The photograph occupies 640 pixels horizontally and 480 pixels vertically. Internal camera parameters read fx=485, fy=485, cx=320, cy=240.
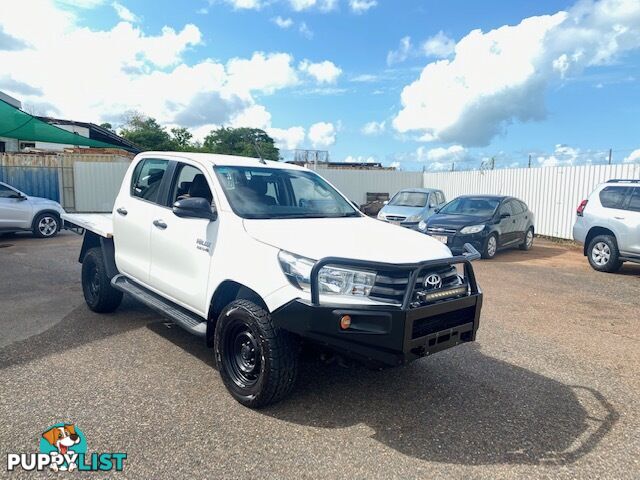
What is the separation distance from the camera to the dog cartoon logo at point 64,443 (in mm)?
2848

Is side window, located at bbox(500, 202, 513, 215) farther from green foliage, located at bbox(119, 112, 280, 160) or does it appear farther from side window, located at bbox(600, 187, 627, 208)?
green foliage, located at bbox(119, 112, 280, 160)

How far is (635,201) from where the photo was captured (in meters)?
9.16

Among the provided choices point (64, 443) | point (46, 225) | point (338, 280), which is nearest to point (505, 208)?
point (338, 280)

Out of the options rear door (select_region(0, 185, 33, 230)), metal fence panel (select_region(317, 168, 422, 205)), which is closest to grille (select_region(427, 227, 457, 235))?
rear door (select_region(0, 185, 33, 230))

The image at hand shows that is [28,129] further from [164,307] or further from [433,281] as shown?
[433,281]

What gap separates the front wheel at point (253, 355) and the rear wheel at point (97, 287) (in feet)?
8.17

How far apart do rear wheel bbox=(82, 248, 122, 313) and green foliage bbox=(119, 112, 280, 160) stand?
36779mm

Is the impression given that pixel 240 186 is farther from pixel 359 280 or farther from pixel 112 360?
pixel 112 360

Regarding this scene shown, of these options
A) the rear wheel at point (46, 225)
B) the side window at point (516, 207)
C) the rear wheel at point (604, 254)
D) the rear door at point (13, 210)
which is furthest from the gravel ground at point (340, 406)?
the rear wheel at point (46, 225)

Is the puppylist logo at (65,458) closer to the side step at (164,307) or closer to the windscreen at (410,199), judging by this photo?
the side step at (164,307)

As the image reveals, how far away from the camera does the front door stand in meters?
3.99

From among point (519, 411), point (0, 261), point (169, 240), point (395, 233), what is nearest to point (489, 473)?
point (519, 411)

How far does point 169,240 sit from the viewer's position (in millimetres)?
4430

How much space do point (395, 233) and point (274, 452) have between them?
186cm
